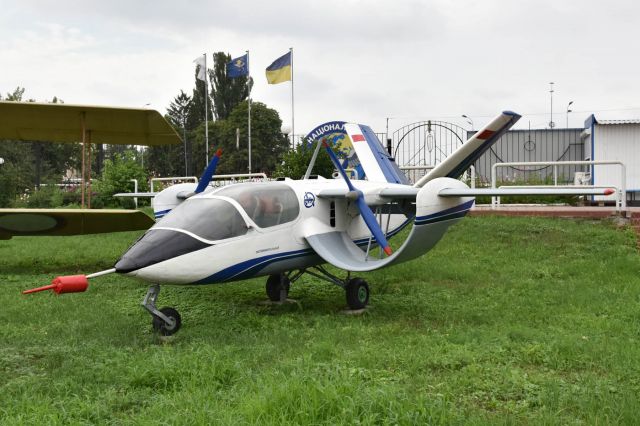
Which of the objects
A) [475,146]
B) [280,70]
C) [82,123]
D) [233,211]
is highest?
[280,70]

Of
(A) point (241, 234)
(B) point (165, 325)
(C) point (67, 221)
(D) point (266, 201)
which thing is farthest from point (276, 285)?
(C) point (67, 221)

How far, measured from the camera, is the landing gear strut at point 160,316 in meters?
7.47

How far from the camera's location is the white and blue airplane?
7.46 meters

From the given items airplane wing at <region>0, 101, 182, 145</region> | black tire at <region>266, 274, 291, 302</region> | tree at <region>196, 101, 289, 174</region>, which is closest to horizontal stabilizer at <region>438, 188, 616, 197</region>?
black tire at <region>266, 274, 291, 302</region>

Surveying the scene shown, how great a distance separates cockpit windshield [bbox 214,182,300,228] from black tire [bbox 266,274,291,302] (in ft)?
5.00

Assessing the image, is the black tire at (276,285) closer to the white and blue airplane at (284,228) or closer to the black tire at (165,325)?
the white and blue airplane at (284,228)

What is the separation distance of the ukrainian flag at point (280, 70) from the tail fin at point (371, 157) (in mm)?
21366

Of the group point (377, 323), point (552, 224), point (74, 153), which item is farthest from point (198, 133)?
point (377, 323)

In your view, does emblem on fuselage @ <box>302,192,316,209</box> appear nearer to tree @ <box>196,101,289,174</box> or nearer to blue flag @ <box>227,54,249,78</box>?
blue flag @ <box>227,54,249,78</box>

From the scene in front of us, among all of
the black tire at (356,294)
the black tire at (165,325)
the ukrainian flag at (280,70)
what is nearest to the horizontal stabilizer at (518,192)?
the black tire at (356,294)

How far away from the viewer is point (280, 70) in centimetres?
3391

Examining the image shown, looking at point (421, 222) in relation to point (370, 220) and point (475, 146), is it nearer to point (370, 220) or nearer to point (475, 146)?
point (370, 220)

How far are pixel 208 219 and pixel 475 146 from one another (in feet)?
16.0

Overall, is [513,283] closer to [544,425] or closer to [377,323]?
[377,323]
